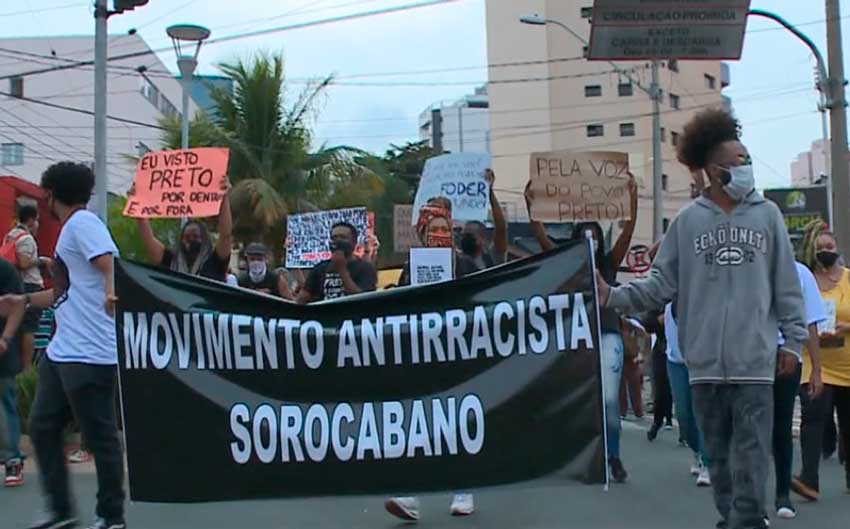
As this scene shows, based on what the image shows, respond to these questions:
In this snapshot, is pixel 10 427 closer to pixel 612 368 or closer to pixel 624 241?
pixel 612 368

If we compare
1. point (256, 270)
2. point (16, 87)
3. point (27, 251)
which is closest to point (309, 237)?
point (27, 251)

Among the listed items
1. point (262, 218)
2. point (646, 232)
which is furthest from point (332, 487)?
point (646, 232)

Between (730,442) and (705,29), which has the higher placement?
(705,29)

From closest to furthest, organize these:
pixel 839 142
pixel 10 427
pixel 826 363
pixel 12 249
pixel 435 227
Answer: pixel 826 363 < pixel 10 427 < pixel 435 227 < pixel 12 249 < pixel 839 142

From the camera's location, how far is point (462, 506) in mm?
6816

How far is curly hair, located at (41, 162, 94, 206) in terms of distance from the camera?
6105mm

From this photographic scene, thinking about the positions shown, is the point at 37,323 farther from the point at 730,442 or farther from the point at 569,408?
the point at 730,442

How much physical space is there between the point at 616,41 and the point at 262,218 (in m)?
11.8

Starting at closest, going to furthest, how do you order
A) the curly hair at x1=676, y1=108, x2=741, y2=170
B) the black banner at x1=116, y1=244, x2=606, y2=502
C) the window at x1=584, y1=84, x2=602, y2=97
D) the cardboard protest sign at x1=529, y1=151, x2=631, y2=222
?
the curly hair at x1=676, y1=108, x2=741, y2=170, the black banner at x1=116, y1=244, x2=606, y2=502, the cardboard protest sign at x1=529, y1=151, x2=631, y2=222, the window at x1=584, y1=84, x2=602, y2=97

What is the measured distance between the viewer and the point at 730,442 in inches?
206

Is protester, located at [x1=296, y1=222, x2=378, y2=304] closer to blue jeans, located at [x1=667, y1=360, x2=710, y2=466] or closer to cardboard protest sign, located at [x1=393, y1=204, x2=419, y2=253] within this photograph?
blue jeans, located at [x1=667, y1=360, x2=710, y2=466]

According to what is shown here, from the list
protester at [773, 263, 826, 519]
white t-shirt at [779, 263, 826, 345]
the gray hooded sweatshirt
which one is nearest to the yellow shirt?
white t-shirt at [779, 263, 826, 345]

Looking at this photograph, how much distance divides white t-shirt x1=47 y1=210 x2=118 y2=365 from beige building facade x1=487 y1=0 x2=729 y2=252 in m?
51.0

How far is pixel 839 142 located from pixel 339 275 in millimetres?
9934
